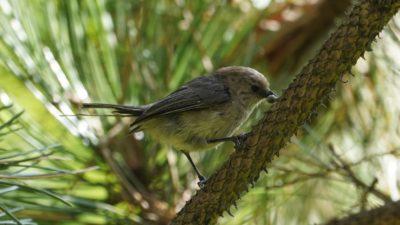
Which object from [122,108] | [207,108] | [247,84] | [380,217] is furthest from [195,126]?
[380,217]

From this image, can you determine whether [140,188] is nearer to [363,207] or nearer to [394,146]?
[363,207]

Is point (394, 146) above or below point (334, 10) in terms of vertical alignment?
below

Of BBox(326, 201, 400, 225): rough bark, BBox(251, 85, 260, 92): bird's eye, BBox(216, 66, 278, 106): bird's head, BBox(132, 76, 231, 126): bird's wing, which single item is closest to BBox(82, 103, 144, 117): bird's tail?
BBox(132, 76, 231, 126): bird's wing

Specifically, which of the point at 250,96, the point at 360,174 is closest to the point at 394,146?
the point at 360,174

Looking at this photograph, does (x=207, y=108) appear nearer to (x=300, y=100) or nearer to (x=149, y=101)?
(x=149, y=101)

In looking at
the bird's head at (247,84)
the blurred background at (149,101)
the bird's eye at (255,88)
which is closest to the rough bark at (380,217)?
the blurred background at (149,101)

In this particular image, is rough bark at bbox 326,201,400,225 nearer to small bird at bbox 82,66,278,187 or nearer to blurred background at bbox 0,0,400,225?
blurred background at bbox 0,0,400,225
